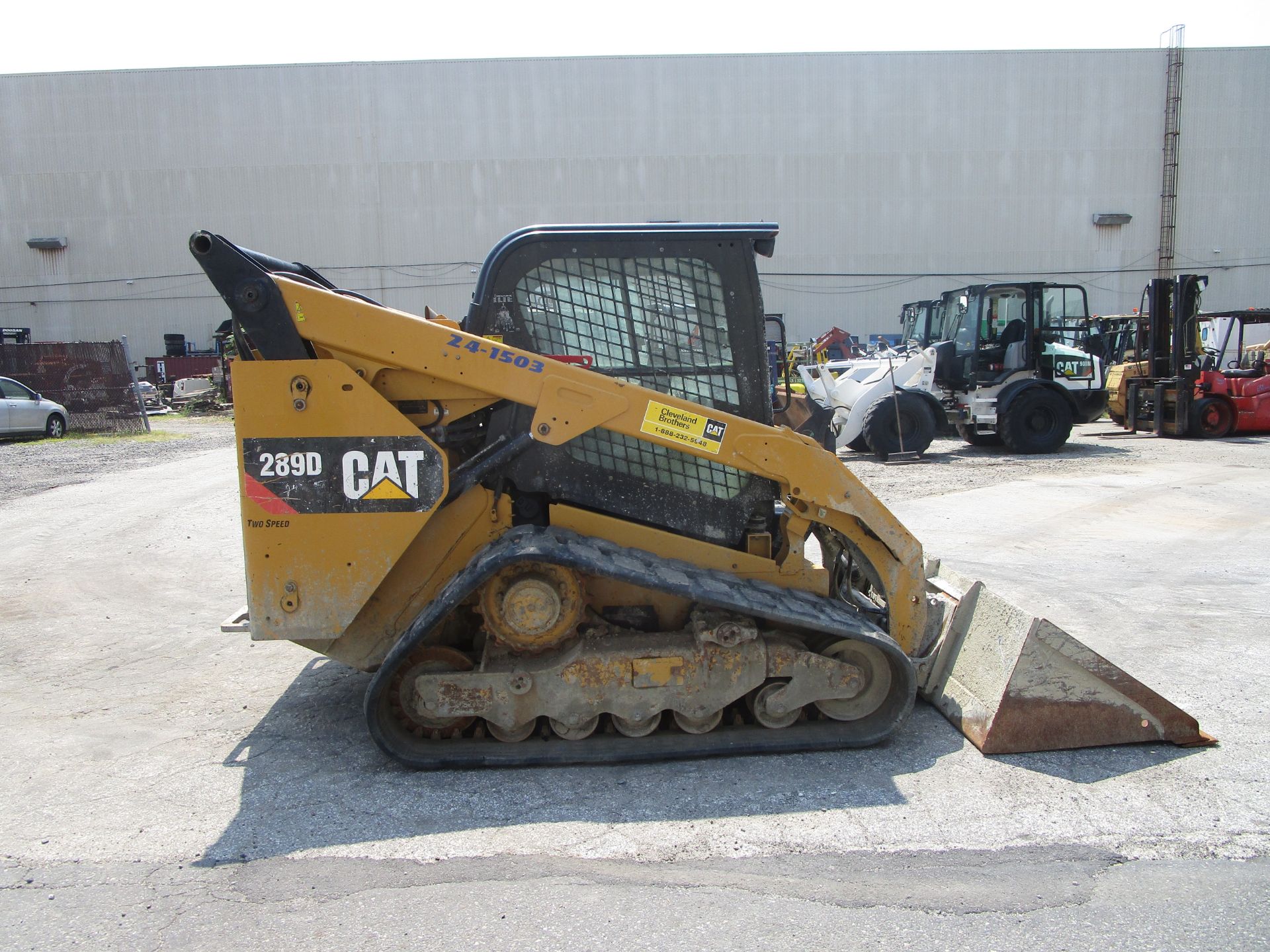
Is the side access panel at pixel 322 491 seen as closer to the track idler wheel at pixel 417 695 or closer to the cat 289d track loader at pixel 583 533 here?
the cat 289d track loader at pixel 583 533

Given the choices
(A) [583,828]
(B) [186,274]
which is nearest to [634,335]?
(A) [583,828]

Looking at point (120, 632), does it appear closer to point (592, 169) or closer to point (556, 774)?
point (556, 774)

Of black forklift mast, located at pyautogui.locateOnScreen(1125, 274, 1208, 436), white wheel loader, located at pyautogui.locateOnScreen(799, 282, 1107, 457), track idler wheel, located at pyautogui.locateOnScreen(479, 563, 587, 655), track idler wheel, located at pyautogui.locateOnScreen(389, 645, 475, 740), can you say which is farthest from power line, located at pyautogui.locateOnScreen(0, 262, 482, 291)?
track idler wheel, located at pyautogui.locateOnScreen(479, 563, 587, 655)

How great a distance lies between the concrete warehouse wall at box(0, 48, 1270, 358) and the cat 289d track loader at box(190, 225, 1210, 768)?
112ft

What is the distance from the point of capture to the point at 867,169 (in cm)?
3734

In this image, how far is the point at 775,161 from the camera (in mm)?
37219

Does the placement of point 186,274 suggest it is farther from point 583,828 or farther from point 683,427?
point 583,828

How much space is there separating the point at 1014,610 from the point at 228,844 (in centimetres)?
327

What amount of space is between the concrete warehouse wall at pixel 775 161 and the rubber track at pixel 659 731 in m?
34.5

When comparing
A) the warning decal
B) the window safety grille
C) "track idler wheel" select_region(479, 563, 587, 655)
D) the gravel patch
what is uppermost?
the window safety grille

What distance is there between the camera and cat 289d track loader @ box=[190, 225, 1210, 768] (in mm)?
3680

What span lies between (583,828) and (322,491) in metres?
1.68

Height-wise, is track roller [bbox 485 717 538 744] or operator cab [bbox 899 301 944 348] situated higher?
operator cab [bbox 899 301 944 348]

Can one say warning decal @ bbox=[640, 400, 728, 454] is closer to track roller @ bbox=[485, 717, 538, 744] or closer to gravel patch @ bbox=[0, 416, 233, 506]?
track roller @ bbox=[485, 717, 538, 744]
